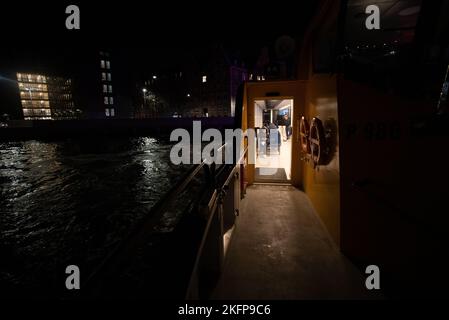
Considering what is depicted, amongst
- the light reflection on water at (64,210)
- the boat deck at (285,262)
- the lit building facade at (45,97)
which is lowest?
the light reflection on water at (64,210)

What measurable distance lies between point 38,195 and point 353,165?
1301 cm

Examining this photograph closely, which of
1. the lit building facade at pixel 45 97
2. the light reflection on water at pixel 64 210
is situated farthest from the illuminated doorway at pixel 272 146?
the lit building facade at pixel 45 97

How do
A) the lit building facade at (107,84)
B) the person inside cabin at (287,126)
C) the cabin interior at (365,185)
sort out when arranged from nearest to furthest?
1. the cabin interior at (365,185)
2. the person inside cabin at (287,126)
3. the lit building facade at (107,84)

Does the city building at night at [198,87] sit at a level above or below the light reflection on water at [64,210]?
above

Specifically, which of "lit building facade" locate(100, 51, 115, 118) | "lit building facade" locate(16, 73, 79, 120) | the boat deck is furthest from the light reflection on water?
"lit building facade" locate(100, 51, 115, 118)

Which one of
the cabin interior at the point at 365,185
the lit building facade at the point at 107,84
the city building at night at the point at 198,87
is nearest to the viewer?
the cabin interior at the point at 365,185

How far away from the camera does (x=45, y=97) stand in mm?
56094

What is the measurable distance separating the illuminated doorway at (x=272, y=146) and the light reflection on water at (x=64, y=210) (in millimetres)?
4837

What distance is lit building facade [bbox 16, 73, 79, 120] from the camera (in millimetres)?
51812

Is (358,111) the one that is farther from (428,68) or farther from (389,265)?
(389,265)

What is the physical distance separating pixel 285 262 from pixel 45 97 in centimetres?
7063

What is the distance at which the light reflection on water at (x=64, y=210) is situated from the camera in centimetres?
607

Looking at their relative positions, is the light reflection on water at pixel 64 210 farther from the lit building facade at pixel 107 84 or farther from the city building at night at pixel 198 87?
the lit building facade at pixel 107 84
